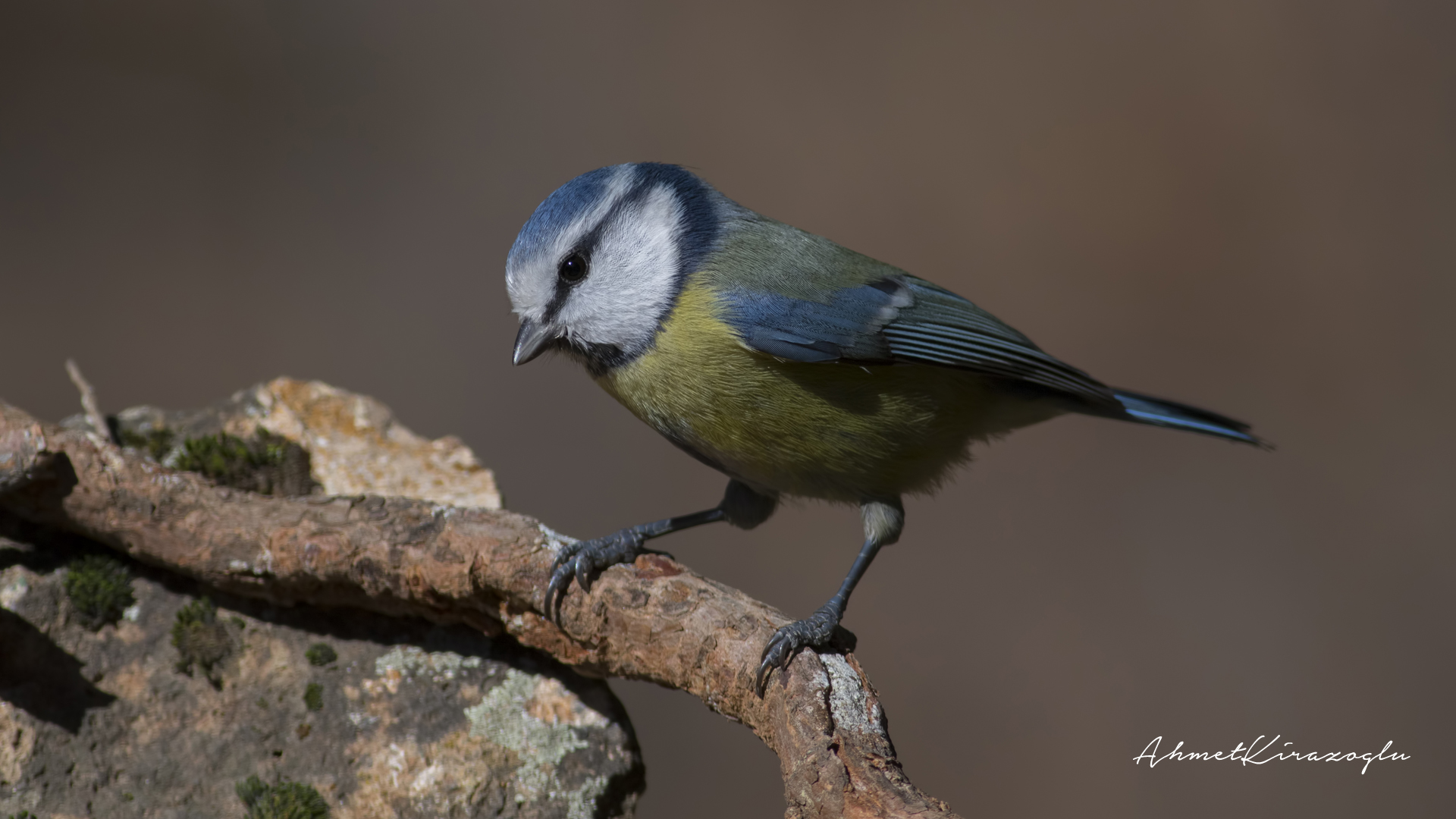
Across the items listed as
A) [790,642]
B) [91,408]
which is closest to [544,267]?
[790,642]

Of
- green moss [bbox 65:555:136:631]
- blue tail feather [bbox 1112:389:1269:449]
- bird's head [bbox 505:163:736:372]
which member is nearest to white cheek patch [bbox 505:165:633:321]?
bird's head [bbox 505:163:736:372]

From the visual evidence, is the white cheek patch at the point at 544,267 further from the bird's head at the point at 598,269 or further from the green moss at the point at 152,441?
the green moss at the point at 152,441

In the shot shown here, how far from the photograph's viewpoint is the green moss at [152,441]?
2.22 m

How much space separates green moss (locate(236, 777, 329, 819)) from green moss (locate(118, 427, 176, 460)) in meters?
0.89

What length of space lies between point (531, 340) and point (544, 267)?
15 cm

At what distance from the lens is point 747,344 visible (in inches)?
70.6

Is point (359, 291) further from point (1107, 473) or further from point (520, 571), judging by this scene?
point (1107, 473)

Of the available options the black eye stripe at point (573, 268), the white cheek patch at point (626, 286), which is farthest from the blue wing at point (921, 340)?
the black eye stripe at point (573, 268)

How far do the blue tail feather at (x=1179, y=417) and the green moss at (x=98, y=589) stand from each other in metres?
2.25

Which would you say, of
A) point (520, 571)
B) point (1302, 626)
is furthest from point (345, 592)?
point (1302, 626)

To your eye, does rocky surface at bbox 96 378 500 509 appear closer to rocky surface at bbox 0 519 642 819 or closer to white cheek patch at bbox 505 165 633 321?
rocky surface at bbox 0 519 642 819

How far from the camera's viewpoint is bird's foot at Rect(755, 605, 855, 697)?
1.59 meters

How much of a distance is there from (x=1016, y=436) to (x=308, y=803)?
11.7ft

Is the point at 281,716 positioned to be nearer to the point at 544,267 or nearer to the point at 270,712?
the point at 270,712
